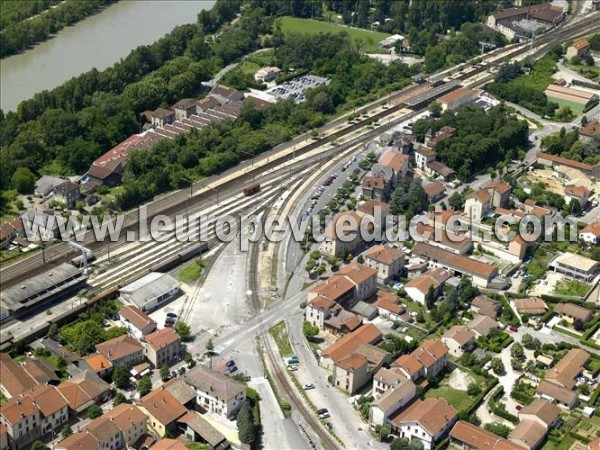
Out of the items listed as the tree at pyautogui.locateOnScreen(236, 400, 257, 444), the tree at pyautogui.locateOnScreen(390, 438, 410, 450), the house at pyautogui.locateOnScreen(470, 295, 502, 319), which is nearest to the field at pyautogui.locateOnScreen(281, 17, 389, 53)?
the house at pyautogui.locateOnScreen(470, 295, 502, 319)

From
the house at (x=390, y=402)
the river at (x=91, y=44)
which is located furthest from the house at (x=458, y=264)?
the river at (x=91, y=44)

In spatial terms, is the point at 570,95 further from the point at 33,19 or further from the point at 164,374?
the point at 33,19

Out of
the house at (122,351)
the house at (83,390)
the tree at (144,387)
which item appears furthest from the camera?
the house at (122,351)

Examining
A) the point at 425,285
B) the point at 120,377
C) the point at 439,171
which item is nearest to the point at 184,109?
the point at 439,171

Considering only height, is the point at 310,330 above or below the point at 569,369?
above

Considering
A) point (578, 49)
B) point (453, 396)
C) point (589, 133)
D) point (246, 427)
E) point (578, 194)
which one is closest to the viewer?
point (246, 427)

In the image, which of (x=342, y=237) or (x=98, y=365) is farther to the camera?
(x=342, y=237)

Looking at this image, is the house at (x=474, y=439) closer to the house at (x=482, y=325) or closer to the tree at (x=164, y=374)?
the house at (x=482, y=325)
